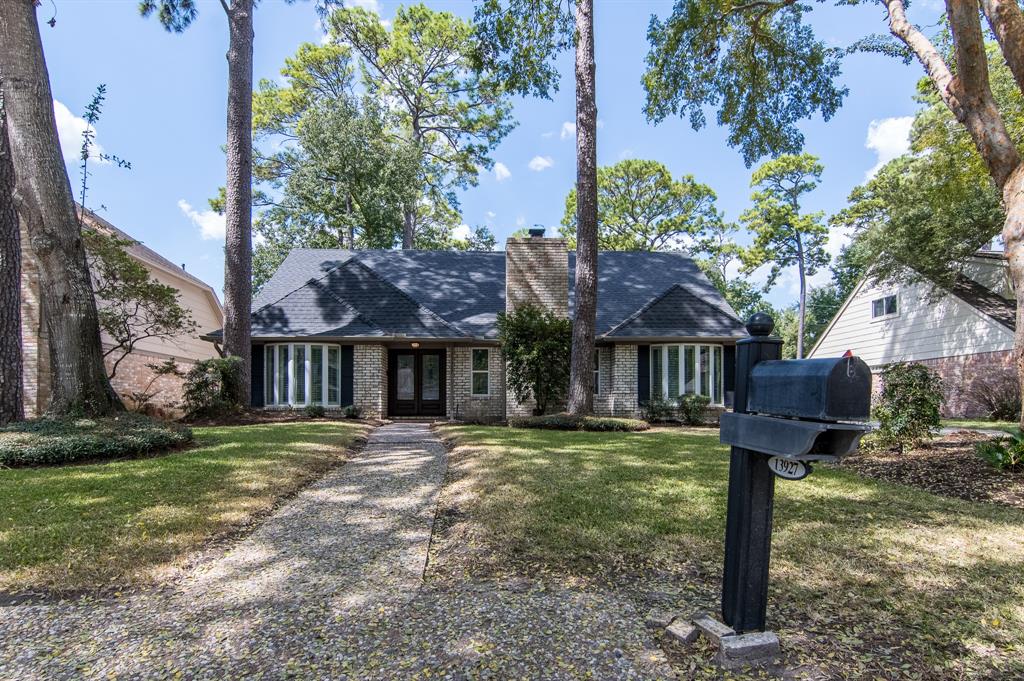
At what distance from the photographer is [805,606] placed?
8.78ft

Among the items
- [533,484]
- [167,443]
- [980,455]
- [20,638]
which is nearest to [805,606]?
[533,484]

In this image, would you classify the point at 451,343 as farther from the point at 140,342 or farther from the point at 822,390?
the point at 822,390

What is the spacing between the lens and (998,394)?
1585cm

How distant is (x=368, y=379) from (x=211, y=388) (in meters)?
3.74

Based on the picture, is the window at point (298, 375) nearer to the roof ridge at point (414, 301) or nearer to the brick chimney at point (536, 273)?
the roof ridge at point (414, 301)

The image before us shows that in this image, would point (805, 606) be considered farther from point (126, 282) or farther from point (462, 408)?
point (126, 282)

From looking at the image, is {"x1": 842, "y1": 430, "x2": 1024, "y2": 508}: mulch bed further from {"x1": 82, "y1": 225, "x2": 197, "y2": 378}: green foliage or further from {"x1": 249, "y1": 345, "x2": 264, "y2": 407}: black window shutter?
{"x1": 82, "y1": 225, "x2": 197, "y2": 378}: green foliage

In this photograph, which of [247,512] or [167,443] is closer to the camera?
[247,512]

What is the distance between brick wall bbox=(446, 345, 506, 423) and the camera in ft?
48.3

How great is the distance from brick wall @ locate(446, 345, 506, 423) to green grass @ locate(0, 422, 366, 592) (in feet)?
24.6

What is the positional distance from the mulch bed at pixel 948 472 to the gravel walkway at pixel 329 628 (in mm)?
4719

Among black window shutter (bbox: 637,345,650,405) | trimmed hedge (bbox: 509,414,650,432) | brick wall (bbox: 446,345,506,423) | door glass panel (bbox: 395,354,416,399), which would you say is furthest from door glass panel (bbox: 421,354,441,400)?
black window shutter (bbox: 637,345,650,405)

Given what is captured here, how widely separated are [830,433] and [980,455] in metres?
6.40

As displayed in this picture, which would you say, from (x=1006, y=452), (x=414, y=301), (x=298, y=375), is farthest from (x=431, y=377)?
(x=1006, y=452)
